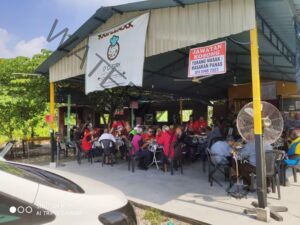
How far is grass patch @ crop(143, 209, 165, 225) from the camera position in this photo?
482cm

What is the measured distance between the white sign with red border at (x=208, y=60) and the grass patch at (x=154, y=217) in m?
2.57

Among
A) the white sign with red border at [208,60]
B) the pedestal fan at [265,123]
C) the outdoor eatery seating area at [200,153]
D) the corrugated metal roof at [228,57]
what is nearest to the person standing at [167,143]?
the outdoor eatery seating area at [200,153]

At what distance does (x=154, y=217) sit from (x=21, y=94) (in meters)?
10.2

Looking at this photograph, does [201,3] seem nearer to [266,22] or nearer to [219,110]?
[266,22]

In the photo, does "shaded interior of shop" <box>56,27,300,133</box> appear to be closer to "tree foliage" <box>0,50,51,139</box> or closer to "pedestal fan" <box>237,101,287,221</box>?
"tree foliage" <box>0,50,51,139</box>

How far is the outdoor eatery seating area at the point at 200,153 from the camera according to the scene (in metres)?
5.92

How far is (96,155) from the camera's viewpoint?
1088cm

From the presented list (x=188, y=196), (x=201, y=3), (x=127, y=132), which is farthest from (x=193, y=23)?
(x=127, y=132)

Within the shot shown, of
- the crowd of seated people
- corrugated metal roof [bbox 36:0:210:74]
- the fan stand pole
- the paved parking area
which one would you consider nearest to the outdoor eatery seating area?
the crowd of seated people

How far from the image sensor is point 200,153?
9.63m

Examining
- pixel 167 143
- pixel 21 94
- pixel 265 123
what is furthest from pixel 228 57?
pixel 21 94

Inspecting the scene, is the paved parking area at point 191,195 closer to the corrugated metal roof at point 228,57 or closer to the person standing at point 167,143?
the person standing at point 167,143

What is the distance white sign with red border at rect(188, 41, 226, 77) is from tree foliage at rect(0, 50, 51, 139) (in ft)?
28.4

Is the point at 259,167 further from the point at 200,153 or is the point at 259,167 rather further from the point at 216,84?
the point at 216,84
